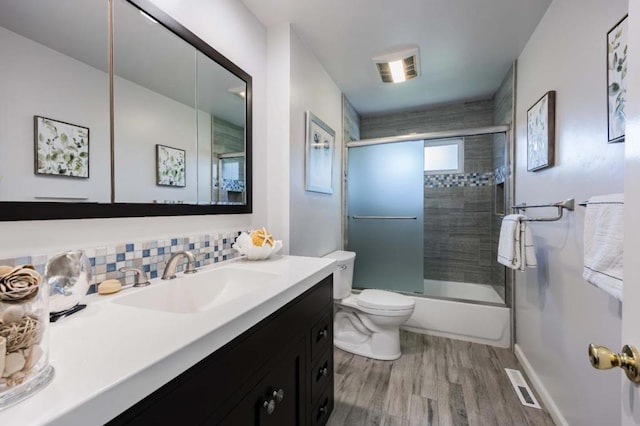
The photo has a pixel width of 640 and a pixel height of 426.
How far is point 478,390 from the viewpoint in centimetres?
170

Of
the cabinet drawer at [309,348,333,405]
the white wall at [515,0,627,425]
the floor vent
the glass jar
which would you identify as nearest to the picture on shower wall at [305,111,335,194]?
the cabinet drawer at [309,348,333,405]

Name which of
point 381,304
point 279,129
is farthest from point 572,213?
point 279,129

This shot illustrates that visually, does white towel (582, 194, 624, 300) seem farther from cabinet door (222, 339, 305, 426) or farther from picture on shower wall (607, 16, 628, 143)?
cabinet door (222, 339, 305, 426)

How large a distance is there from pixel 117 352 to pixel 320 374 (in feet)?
3.27

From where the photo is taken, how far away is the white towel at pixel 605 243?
0.83m

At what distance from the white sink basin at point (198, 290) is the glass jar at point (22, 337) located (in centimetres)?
43

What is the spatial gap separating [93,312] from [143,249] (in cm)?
35

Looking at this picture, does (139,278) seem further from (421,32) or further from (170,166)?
→ (421,32)

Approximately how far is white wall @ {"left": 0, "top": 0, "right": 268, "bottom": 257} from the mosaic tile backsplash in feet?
0.10

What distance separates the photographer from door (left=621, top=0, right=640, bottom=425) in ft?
1.52

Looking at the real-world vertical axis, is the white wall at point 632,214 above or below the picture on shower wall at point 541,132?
below

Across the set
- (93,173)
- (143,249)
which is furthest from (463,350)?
(93,173)

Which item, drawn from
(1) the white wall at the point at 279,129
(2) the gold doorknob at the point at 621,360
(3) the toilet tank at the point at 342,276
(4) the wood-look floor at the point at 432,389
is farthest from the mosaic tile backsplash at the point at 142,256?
(2) the gold doorknob at the point at 621,360

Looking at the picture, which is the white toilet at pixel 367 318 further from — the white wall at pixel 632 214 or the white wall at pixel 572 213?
the white wall at pixel 632 214
